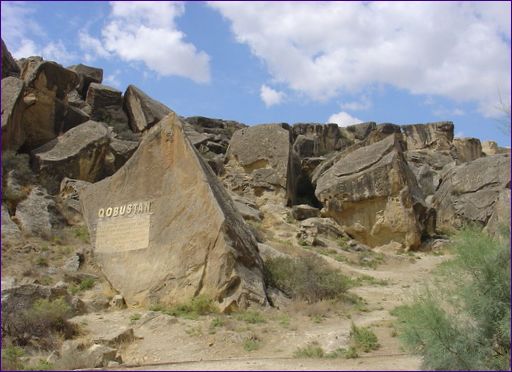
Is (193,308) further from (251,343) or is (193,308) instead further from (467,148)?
(467,148)

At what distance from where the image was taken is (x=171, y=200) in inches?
519

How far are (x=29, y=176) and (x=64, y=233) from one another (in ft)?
13.2

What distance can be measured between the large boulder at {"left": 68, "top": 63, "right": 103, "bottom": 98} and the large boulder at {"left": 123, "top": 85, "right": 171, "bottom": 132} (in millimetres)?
2691

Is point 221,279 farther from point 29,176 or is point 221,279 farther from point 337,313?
point 29,176

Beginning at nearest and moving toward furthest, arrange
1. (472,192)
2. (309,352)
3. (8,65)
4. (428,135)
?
(309,352), (472,192), (8,65), (428,135)

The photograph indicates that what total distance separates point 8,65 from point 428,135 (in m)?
33.0

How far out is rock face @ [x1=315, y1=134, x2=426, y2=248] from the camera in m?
22.0

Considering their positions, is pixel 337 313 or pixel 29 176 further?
pixel 29 176

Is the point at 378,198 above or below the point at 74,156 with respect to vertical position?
below

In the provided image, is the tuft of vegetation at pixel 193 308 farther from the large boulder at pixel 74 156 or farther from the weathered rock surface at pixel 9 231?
the large boulder at pixel 74 156

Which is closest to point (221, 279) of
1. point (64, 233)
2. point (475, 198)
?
point (64, 233)

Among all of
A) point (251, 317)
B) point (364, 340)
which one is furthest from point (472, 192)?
point (364, 340)

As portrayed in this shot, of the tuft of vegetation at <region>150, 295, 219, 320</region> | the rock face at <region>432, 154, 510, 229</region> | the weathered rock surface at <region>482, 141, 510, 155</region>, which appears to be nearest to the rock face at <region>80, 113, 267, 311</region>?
the tuft of vegetation at <region>150, 295, 219, 320</region>

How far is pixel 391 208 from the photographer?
72.7ft
